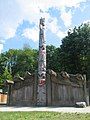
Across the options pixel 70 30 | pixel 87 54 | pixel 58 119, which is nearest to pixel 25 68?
pixel 70 30

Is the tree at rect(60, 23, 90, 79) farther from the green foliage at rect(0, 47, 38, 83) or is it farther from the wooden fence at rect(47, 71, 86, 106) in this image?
the green foliage at rect(0, 47, 38, 83)

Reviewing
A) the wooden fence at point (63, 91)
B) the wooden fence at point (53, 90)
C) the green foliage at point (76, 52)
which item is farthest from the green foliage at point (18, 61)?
the wooden fence at point (63, 91)

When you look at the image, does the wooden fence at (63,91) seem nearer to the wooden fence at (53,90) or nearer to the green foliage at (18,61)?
the wooden fence at (53,90)

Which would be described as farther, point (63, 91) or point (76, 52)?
point (76, 52)

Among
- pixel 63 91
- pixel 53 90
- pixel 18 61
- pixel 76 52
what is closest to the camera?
pixel 63 91

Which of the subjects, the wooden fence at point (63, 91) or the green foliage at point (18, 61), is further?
the green foliage at point (18, 61)

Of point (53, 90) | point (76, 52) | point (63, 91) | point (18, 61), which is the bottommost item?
point (63, 91)

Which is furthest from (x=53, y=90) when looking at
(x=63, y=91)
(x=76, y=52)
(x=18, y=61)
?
(x=18, y=61)

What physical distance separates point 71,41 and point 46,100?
68.2 ft

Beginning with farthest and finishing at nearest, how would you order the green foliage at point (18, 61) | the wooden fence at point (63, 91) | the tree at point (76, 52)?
the green foliage at point (18, 61) → the tree at point (76, 52) → the wooden fence at point (63, 91)

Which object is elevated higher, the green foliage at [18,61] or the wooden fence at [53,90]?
the green foliage at [18,61]

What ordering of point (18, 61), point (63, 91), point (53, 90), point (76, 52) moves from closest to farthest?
point (63, 91) → point (53, 90) → point (76, 52) → point (18, 61)

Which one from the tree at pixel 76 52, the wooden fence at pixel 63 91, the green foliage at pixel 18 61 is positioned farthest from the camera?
the green foliage at pixel 18 61

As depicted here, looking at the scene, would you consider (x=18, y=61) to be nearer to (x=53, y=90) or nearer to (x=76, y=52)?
(x=76, y=52)
